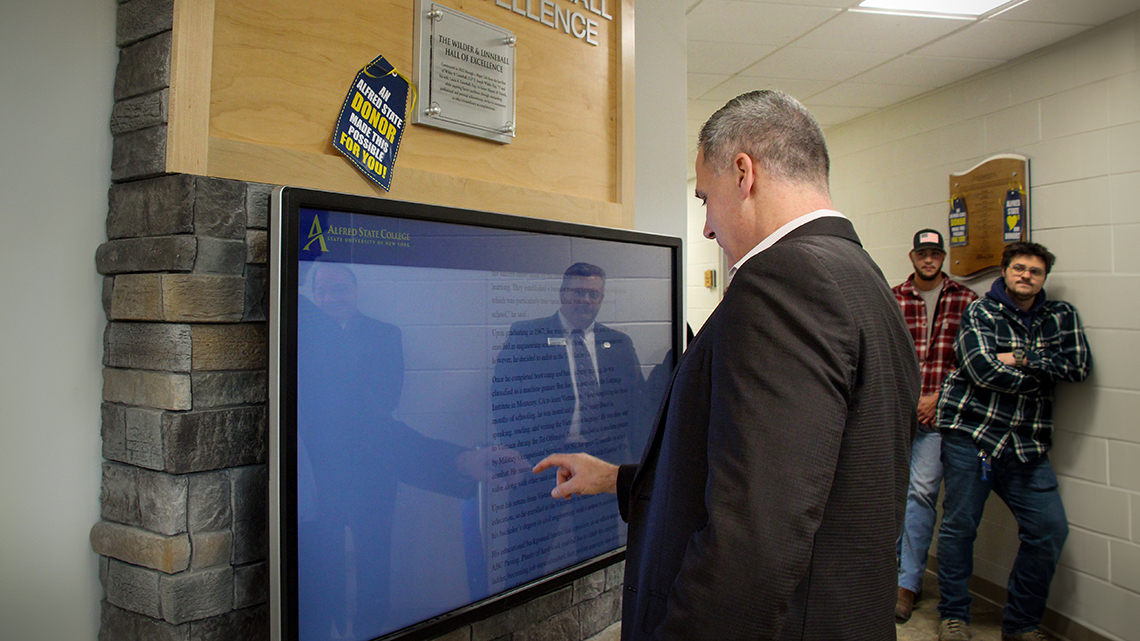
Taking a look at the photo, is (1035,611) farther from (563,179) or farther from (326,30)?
(326,30)

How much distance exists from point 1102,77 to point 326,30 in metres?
3.45

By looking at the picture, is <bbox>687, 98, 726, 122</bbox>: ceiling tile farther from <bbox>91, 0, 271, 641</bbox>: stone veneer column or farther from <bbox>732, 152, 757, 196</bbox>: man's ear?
<bbox>91, 0, 271, 641</bbox>: stone veneer column

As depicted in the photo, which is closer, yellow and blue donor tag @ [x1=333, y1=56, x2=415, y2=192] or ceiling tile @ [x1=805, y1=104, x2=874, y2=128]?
yellow and blue donor tag @ [x1=333, y1=56, x2=415, y2=192]

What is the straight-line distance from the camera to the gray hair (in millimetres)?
1118

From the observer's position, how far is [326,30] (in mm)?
1172

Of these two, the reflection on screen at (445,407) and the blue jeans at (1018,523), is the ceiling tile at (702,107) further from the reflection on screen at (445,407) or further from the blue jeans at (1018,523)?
the reflection on screen at (445,407)

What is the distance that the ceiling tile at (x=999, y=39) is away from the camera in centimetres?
305

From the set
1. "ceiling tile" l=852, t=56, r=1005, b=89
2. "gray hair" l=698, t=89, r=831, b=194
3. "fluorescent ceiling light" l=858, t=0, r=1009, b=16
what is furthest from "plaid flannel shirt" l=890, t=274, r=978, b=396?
"gray hair" l=698, t=89, r=831, b=194

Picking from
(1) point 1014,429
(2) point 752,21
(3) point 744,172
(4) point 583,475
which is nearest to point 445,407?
(4) point 583,475

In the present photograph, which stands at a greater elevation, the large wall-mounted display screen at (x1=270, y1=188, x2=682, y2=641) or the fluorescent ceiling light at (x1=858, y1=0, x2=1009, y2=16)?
the fluorescent ceiling light at (x1=858, y1=0, x2=1009, y2=16)

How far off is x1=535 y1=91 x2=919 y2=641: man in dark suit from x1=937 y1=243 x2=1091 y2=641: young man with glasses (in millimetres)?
2437

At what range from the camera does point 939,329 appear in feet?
11.8

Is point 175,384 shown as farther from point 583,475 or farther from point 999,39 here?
point 999,39

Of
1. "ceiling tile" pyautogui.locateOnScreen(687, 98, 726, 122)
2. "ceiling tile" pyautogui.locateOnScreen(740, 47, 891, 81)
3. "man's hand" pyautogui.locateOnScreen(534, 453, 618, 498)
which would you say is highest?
"ceiling tile" pyautogui.locateOnScreen(687, 98, 726, 122)
